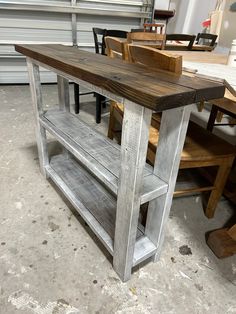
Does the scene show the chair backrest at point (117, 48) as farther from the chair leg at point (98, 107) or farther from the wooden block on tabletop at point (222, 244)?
the wooden block on tabletop at point (222, 244)

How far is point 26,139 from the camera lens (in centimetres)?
211

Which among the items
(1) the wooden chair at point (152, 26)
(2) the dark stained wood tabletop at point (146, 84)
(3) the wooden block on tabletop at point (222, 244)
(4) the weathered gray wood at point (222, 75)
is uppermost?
(1) the wooden chair at point (152, 26)

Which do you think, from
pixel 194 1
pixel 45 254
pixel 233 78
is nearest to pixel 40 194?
pixel 45 254

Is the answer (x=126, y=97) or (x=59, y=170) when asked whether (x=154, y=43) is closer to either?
(x=59, y=170)

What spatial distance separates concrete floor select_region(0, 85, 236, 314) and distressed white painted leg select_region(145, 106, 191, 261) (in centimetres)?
19

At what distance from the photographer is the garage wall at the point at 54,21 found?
3.28 meters

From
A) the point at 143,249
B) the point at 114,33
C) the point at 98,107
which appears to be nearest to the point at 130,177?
the point at 143,249

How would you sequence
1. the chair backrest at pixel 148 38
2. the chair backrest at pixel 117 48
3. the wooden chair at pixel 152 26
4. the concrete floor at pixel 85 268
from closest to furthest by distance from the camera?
the concrete floor at pixel 85 268 < the chair backrest at pixel 117 48 < the chair backrest at pixel 148 38 < the wooden chair at pixel 152 26

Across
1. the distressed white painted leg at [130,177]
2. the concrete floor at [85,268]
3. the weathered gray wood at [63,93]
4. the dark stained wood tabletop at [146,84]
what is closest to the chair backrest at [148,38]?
the weathered gray wood at [63,93]

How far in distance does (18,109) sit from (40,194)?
161 cm

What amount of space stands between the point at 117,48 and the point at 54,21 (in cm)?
256

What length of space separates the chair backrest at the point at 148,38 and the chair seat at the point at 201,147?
112 centimetres

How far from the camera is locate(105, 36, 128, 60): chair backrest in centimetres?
137

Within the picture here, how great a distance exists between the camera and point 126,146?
0.75 metres
